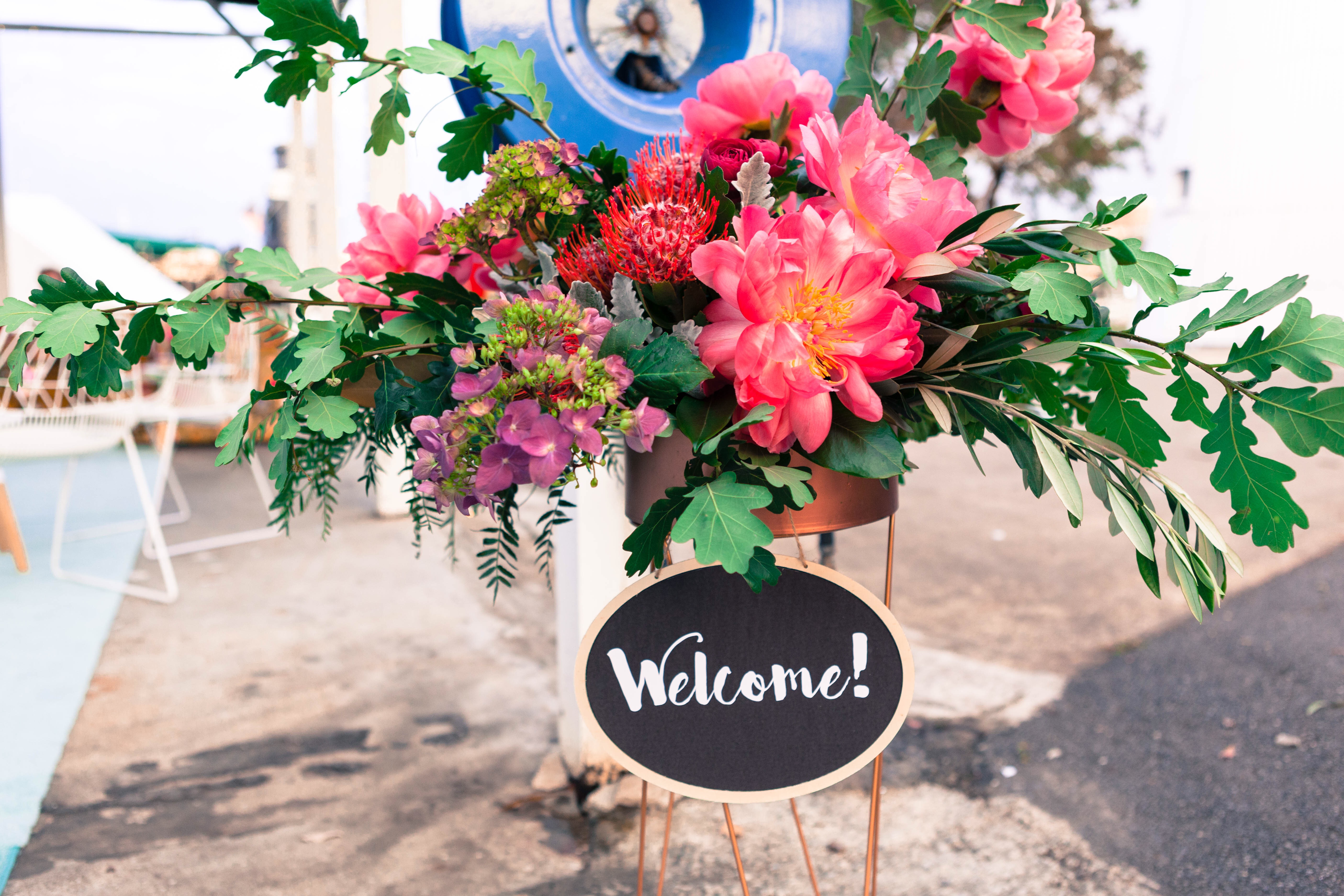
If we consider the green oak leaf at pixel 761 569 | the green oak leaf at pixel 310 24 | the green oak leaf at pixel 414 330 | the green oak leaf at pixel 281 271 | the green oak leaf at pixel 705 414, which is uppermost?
the green oak leaf at pixel 310 24

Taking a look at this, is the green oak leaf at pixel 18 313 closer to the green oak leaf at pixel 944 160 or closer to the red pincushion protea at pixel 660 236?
the red pincushion protea at pixel 660 236

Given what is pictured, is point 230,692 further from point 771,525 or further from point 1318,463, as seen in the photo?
point 1318,463

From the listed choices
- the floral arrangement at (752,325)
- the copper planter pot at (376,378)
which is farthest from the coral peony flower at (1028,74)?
the copper planter pot at (376,378)

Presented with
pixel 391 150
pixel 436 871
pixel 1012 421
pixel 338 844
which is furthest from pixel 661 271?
pixel 391 150

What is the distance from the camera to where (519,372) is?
0.42m

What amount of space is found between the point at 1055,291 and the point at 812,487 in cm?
19

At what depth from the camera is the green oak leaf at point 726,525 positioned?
0.42 meters

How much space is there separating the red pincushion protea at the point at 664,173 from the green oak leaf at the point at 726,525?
190 mm

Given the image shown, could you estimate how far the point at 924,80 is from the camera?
1.88 ft

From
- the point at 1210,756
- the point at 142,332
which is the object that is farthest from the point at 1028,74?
the point at 1210,756

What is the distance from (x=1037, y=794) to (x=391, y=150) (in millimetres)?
2889

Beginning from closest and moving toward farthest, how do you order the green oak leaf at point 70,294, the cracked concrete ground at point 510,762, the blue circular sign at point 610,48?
the green oak leaf at point 70,294, the blue circular sign at point 610,48, the cracked concrete ground at point 510,762

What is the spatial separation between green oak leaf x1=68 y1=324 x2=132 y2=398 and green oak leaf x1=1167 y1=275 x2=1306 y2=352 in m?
0.63

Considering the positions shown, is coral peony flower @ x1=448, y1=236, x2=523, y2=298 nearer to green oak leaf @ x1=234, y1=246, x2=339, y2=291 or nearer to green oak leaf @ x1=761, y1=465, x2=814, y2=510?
green oak leaf @ x1=234, y1=246, x2=339, y2=291
